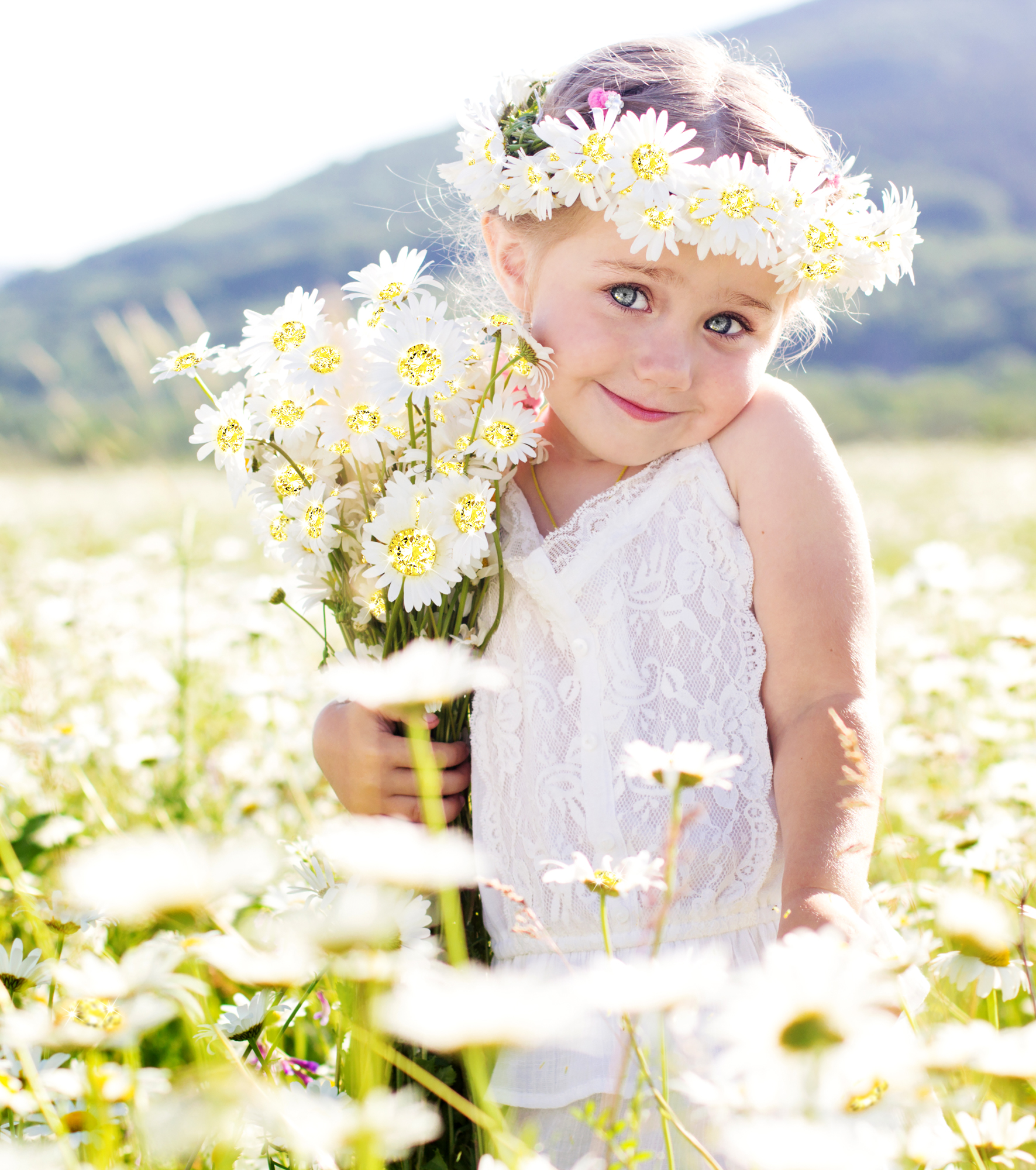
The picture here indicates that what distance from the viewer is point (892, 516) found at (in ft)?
25.6

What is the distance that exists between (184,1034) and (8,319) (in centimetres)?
7776

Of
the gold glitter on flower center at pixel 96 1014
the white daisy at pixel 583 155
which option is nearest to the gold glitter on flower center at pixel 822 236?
the white daisy at pixel 583 155

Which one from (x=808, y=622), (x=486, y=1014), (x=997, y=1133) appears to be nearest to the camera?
(x=486, y=1014)

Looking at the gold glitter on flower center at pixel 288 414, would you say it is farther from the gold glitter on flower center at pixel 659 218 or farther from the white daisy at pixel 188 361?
the gold glitter on flower center at pixel 659 218

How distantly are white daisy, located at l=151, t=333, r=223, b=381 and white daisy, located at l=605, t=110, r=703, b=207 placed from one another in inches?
22.8

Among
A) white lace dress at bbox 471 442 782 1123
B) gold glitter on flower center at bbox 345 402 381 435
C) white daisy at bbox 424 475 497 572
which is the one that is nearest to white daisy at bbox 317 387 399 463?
gold glitter on flower center at bbox 345 402 381 435

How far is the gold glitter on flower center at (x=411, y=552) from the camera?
137 cm

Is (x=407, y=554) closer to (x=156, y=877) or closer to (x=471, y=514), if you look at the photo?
(x=471, y=514)

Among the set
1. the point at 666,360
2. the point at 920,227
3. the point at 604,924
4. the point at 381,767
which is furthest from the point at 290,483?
the point at 920,227

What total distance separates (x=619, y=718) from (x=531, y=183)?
0.76 meters

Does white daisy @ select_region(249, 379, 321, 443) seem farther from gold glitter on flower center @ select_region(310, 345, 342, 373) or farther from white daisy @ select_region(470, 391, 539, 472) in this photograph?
white daisy @ select_region(470, 391, 539, 472)

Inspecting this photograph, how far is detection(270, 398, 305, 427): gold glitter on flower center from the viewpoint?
1.44m

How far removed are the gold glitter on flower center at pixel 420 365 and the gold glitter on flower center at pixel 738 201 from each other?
1.44ft

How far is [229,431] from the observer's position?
146cm
